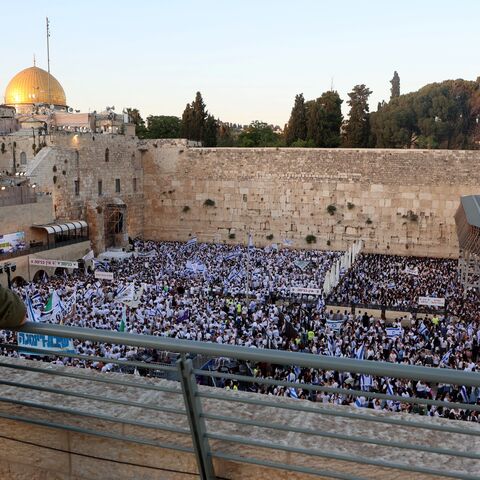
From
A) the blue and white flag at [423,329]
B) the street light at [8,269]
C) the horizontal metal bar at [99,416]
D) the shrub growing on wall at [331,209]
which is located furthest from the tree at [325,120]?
the horizontal metal bar at [99,416]

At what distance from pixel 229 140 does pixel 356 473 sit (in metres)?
51.9

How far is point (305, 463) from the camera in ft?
6.59

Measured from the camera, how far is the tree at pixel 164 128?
48562 mm

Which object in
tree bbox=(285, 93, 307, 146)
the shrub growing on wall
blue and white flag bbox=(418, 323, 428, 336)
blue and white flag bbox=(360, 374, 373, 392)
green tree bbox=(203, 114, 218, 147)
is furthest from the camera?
green tree bbox=(203, 114, 218, 147)

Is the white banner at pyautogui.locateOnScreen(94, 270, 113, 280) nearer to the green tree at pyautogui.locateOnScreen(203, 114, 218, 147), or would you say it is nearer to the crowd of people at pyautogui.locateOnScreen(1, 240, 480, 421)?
the crowd of people at pyautogui.locateOnScreen(1, 240, 480, 421)

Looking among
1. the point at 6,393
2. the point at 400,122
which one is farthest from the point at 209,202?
the point at 6,393

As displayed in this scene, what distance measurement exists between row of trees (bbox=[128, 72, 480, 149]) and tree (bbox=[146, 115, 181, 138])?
304 inches

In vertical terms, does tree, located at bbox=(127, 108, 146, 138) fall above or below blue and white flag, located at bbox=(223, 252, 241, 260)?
above

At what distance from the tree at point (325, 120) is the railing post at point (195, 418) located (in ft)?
120

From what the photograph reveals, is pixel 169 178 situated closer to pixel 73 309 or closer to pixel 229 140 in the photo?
pixel 73 309

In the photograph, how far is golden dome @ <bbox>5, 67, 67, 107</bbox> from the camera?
130ft

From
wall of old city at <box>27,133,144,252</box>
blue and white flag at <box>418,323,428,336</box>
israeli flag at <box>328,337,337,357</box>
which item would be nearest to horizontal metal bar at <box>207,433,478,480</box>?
israeli flag at <box>328,337,337,357</box>

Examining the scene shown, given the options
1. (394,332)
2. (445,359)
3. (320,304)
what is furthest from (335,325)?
(320,304)

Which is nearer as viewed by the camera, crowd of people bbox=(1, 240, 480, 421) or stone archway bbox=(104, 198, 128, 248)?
crowd of people bbox=(1, 240, 480, 421)
